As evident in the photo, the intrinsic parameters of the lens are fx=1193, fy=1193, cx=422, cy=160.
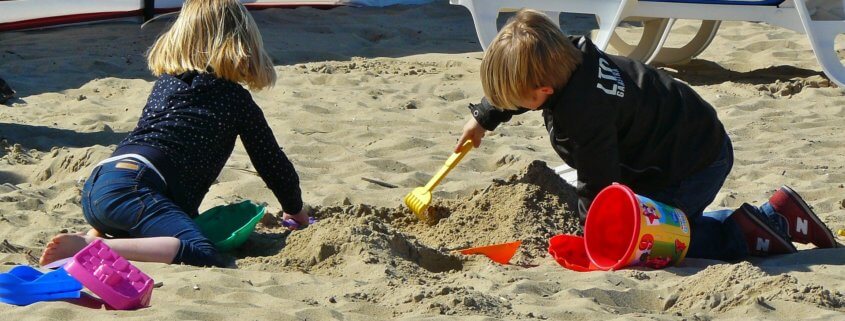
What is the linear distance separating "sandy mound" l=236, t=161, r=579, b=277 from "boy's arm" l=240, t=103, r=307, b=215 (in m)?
0.12

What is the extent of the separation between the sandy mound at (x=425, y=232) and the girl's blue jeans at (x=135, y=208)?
0.54 feet

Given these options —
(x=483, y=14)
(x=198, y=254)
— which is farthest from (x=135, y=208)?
(x=483, y=14)

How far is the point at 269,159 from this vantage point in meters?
3.36

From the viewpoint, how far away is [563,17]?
803cm

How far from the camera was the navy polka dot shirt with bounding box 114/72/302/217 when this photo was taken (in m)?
3.19

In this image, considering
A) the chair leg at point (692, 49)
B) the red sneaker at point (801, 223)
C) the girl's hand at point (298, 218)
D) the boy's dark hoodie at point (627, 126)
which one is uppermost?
the boy's dark hoodie at point (627, 126)

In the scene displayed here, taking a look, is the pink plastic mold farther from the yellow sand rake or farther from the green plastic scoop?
the yellow sand rake

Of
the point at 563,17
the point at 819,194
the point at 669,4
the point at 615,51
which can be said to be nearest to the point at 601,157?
the point at 819,194

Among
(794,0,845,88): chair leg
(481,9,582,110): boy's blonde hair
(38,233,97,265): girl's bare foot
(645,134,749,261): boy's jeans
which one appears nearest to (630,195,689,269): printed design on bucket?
(645,134,749,261): boy's jeans

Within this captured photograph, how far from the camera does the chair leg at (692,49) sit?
639cm

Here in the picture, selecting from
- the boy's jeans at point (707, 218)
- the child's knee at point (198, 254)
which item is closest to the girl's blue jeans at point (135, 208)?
the child's knee at point (198, 254)

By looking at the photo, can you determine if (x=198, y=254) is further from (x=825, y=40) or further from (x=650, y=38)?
(x=825, y=40)

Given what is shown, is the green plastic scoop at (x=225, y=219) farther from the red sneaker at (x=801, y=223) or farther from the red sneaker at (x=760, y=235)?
the red sneaker at (x=801, y=223)

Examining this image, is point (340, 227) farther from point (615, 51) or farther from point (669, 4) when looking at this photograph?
point (615, 51)
